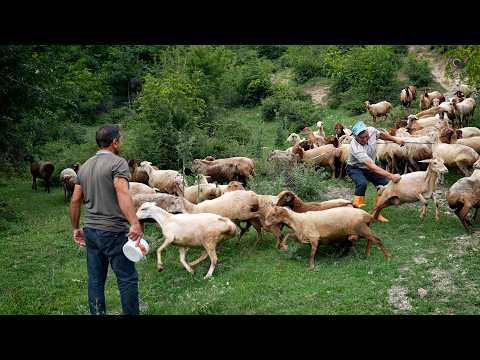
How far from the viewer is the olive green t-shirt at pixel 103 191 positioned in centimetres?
563

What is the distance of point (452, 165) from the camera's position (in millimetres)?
12594

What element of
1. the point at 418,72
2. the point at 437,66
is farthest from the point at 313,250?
the point at 437,66

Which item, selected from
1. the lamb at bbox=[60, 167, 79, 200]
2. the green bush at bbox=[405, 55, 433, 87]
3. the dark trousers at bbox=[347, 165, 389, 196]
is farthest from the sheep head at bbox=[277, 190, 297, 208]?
the green bush at bbox=[405, 55, 433, 87]

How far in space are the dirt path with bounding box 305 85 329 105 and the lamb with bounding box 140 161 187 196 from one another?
13.6 m

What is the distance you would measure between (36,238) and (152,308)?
5.34m

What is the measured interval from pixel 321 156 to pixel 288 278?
21.8ft

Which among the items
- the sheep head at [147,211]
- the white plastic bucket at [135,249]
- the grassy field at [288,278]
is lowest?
the grassy field at [288,278]

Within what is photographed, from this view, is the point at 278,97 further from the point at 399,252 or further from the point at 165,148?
the point at 399,252

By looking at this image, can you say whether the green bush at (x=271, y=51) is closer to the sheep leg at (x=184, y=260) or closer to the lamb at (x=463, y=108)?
the lamb at (x=463, y=108)

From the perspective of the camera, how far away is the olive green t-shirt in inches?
222

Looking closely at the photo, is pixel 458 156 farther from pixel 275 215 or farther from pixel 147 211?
pixel 147 211

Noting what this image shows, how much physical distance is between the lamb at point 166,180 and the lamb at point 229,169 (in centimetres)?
78

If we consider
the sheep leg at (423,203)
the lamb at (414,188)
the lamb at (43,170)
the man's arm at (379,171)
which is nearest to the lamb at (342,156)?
the sheep leg at (423,203)
